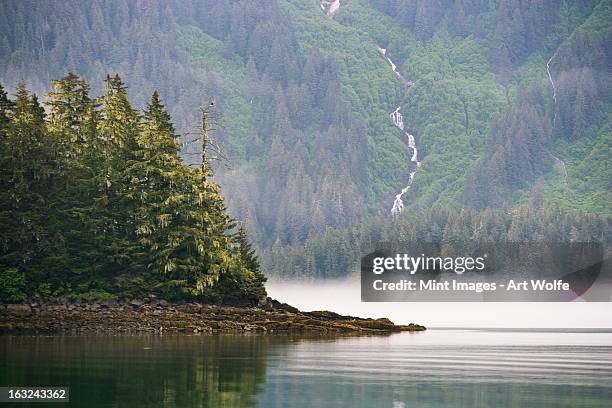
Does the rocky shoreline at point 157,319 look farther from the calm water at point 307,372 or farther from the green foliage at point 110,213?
the calm water at point 307,372

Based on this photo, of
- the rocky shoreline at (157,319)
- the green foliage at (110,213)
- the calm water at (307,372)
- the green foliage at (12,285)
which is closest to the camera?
the calm water at (307,372)

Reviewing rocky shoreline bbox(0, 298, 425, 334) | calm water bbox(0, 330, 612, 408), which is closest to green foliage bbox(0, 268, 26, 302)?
rocky shoreline bbox(0, 298, 425, 334)

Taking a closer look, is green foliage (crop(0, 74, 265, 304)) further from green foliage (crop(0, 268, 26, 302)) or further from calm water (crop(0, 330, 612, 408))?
calm water (crop(0, 330, 612, 408))

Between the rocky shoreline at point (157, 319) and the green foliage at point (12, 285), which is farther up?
the green foliage at point (12, 285)

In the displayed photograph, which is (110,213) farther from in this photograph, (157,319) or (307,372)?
(307,372)

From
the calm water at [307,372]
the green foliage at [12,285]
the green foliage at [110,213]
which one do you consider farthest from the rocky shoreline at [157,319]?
the calm water at [307,372]

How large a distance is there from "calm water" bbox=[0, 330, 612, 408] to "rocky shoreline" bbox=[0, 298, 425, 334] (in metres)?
8.54

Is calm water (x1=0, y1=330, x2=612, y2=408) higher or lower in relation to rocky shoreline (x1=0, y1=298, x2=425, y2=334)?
lower

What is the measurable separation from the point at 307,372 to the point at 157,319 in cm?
3474

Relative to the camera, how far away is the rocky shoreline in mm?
74188

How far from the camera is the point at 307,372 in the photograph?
43469mm

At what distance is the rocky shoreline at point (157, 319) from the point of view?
74.2 meters

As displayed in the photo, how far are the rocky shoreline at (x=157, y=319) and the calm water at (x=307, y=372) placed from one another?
8.54 m

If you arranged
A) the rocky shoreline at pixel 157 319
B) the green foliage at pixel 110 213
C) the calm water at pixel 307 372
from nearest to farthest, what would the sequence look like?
the calm water at pixel 307 372 → the rocky shoreline at pixel 157 319 → the green foliage at pixel 110 213
